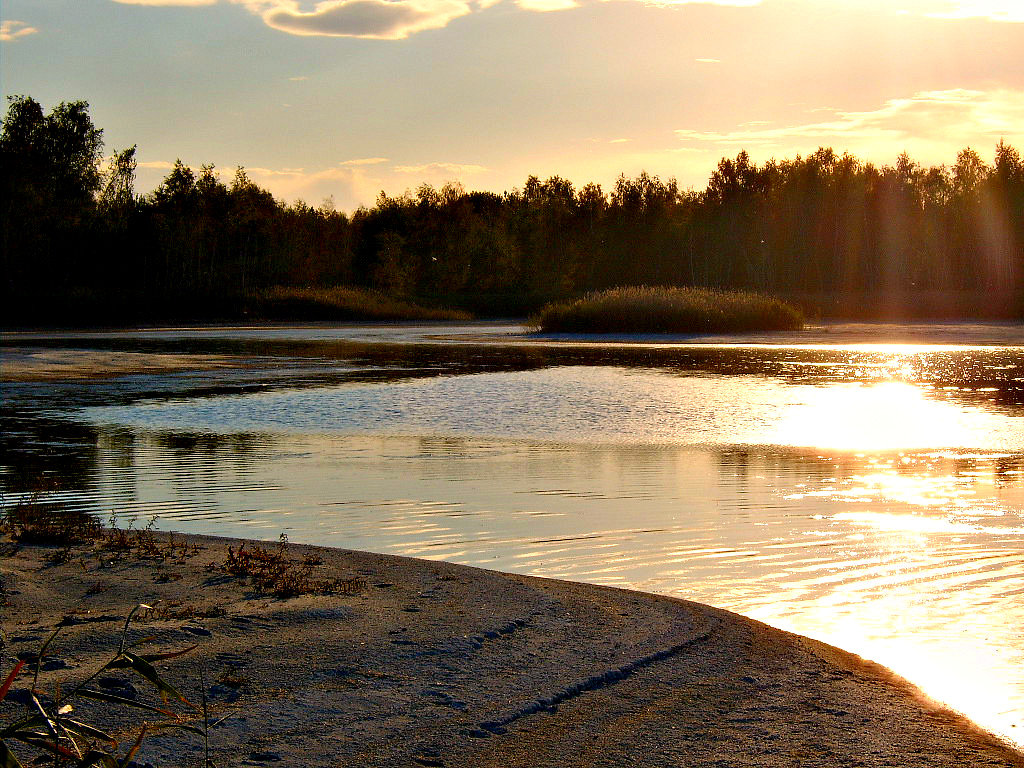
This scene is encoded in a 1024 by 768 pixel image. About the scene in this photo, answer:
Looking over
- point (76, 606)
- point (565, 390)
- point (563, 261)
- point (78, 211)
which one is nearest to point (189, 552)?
point (76, 606)

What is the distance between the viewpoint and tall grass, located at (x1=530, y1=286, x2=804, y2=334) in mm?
51750

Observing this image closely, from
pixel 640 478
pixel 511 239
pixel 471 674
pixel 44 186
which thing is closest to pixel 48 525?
pixel 471 674

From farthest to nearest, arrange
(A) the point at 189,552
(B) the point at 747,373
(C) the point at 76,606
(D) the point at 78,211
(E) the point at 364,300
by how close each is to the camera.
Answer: (D) the point at 78,211 < (E) the point at 364,300 < (B) the point at 747,373 < (A) the point at 189,552 < (C) the point at 76,606

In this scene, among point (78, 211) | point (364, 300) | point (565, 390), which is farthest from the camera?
point (78, 211)

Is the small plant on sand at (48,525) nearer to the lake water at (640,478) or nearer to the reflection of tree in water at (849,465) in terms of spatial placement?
the lake water at (640,478)

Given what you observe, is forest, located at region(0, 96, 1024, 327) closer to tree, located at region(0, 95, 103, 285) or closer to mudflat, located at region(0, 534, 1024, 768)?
tree, located at region(0, 95, 103, 285)

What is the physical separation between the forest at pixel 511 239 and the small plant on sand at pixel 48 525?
60547 millimetres

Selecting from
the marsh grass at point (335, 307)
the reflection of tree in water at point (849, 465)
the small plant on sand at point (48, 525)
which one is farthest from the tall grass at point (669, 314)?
the small plant on sand at point (48, 525)

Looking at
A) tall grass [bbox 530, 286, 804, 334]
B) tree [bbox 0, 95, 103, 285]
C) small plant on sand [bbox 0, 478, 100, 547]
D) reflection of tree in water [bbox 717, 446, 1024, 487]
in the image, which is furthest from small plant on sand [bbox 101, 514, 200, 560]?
tree [bbox 0, 95, 103, 285]

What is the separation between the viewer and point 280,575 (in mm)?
7234

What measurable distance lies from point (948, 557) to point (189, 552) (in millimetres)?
5731

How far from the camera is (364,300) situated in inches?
3258

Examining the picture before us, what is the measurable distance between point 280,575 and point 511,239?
107 metres

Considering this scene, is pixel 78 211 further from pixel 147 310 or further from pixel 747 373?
pixel 747 373
